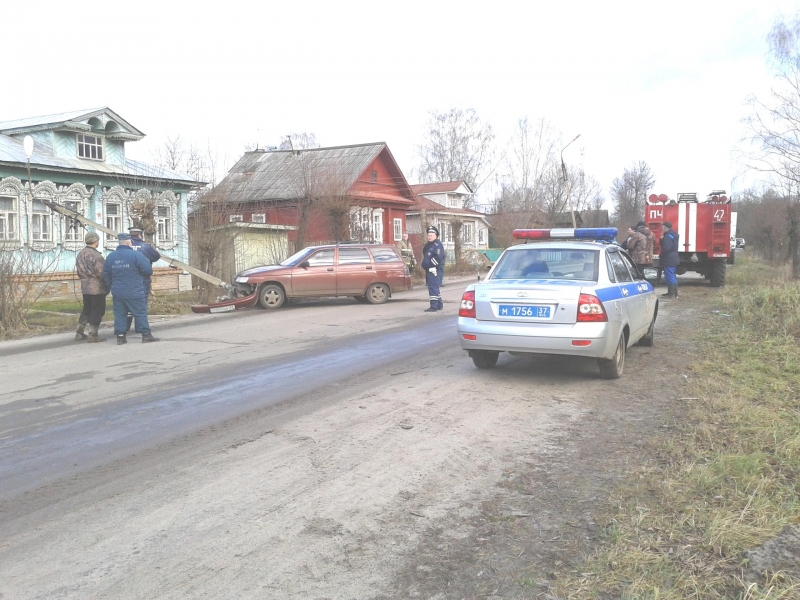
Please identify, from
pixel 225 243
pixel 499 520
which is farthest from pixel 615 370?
pixel 225 243

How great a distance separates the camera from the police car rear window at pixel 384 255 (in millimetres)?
18016

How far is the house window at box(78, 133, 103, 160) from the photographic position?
981 inches

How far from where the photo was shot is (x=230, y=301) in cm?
1653

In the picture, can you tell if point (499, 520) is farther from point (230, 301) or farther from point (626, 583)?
point (230, 301)

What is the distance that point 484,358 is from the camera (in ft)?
27.3

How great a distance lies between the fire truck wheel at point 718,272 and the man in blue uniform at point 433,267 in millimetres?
10833

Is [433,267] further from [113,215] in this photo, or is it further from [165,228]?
[165,228]

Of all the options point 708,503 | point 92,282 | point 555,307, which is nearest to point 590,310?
point 555,307

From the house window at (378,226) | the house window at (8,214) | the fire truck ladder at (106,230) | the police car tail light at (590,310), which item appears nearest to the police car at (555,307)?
the police car tail light at (590,310)

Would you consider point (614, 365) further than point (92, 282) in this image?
No

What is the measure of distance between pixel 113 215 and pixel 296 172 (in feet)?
24.2

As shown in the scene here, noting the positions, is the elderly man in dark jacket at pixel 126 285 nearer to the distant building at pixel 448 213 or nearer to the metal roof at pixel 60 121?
the metal roof at pixel 60 121

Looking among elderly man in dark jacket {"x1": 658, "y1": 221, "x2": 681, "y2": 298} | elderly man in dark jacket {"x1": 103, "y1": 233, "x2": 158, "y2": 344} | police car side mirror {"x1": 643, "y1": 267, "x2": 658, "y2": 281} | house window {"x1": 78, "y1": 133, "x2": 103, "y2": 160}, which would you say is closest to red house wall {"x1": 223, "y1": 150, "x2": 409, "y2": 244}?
house window {"x1": 78, "y1": 133, "x2": 103, "y2": 160}

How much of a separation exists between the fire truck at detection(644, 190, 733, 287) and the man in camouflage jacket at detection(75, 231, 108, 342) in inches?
651
